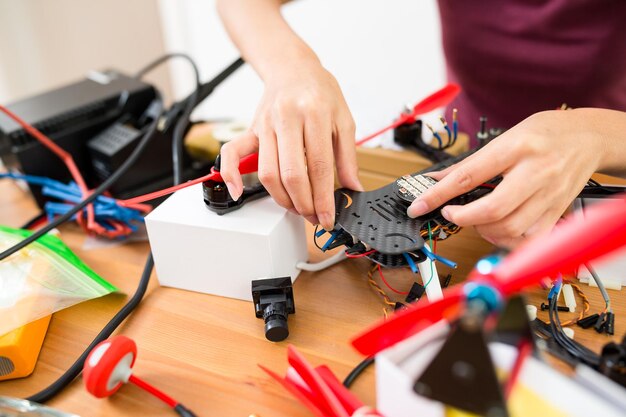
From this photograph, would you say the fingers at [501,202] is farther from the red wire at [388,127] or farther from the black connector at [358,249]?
the red wire at [388,127]

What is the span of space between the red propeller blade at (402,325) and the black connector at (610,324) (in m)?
0.20

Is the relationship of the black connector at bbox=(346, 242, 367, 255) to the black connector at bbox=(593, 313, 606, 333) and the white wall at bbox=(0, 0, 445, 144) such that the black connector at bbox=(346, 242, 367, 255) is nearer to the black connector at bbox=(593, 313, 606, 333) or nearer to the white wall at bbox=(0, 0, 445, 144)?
the black connector at bbox=(593, 313, 606, 333)

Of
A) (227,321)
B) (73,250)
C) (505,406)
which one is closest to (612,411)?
(505,406)

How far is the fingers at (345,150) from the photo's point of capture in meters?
0.62

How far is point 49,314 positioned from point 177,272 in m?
0.14

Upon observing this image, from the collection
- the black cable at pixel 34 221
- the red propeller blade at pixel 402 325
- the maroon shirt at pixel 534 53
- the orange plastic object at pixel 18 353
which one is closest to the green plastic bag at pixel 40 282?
the orange plastic object at pixel 18 353

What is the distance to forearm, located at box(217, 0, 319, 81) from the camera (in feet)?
2.30

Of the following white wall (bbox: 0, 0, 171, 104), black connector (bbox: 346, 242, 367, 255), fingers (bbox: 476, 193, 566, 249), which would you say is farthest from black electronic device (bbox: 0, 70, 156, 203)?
white wall (bbox: 0, 0, 171, 104)

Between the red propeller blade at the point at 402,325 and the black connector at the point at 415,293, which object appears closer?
the red propeller blade at the point at 402,325

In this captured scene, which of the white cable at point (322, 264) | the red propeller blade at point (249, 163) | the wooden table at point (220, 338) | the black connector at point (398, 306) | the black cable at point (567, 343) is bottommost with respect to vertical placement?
the wooden table at point (220, 338)

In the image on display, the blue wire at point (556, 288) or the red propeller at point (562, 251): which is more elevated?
the red propeller at point (562, 251)

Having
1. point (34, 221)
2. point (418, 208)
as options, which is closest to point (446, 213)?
point (418, 208)

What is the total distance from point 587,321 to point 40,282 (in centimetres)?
57

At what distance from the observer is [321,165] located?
1.89ft
